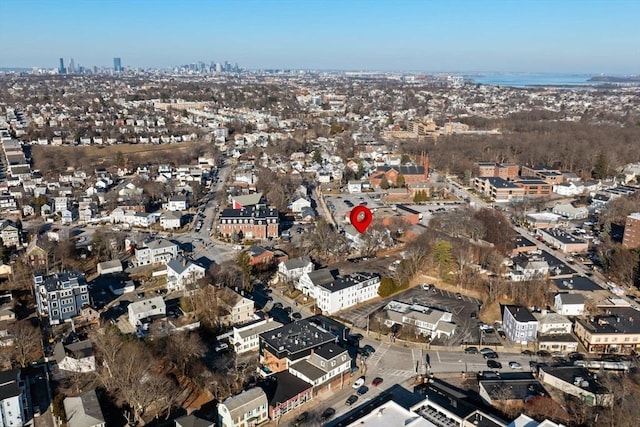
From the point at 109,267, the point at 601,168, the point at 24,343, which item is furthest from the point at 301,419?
the point at 601,168

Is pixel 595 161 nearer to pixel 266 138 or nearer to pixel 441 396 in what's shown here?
pixel 266 138

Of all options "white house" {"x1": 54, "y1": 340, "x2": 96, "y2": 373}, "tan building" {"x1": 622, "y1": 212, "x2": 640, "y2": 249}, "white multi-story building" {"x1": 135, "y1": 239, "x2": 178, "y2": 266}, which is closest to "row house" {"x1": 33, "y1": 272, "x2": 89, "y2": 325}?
"white house" {"x1": 54, "y1": 340, "x2": 96, "y2": 373}

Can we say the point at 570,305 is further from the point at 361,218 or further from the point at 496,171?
the point at 496,171

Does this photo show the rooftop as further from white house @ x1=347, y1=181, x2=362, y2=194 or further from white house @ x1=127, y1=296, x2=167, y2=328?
white house @ x1=347, y1=181, x2=362, y2=194

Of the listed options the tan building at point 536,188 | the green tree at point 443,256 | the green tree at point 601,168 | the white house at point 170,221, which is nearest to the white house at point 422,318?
the green tree at point 443,256

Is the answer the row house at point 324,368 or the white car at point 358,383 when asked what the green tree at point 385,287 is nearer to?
the row house at point 324,368

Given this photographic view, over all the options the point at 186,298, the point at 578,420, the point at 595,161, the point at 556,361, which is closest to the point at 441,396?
the point at 578,420
